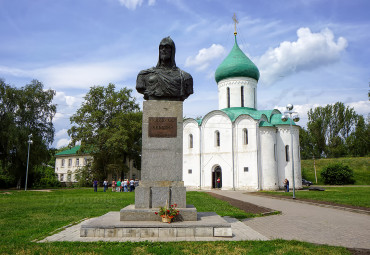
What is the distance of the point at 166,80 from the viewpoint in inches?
317

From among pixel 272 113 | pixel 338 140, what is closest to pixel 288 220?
pixel 272 113

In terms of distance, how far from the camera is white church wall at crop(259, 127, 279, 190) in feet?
99.2

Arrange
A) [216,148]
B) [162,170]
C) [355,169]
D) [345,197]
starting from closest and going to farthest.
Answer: [162,170] → [345,197] → [216,148] → [355,169]

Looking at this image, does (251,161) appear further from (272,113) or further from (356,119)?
(356,119)

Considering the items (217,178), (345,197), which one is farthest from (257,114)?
(345,197)

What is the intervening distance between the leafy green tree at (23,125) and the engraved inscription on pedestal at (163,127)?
27016 mm

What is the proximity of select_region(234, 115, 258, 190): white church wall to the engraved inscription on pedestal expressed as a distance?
78.5ft

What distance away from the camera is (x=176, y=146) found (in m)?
7.71

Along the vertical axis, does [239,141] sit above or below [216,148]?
above

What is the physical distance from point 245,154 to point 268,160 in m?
2.34

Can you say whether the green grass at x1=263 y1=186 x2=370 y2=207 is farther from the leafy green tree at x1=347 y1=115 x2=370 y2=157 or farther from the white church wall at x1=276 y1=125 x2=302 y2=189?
the leafy green tree at x1=347 y1=115 x2=370 y2=157

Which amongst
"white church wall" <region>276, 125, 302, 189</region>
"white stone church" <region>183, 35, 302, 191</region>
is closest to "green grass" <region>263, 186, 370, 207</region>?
"white stone church" <region>183, 35, 302, 191</region>

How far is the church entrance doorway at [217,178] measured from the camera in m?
31.9

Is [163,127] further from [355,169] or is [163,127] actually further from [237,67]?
[355,169]
